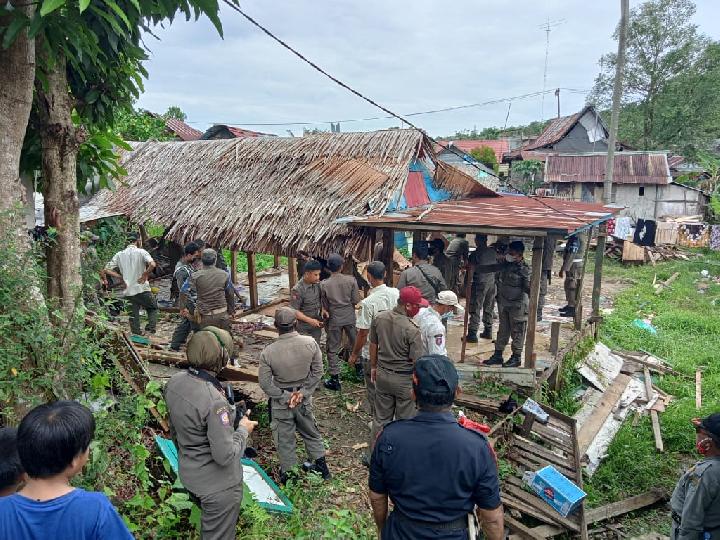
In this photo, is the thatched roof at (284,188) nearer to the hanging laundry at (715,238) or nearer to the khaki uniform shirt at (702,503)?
the khaki uniform shirt at (702,503)

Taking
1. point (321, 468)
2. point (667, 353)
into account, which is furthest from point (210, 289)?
point (667, 353)

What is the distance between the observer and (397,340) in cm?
482

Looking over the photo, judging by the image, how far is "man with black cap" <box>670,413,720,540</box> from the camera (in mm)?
3133

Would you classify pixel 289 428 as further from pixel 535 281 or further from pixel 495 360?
pixel 495 360

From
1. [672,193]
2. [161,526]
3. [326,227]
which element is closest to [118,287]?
[326,227]

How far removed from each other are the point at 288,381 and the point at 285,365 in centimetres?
17

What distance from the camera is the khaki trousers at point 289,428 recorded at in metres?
4.67

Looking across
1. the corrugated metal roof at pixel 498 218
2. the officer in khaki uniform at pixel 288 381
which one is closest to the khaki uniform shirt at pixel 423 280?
the corrugated metal roof at pixel 498 218

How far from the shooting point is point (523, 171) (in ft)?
96.8

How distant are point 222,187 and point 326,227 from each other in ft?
11.0

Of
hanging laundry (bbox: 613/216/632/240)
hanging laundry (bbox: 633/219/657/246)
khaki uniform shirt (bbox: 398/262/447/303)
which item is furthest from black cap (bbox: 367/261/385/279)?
hanging laundry (bbox: 633/219/657/246)

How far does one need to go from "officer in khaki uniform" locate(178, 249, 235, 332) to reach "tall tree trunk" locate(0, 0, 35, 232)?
3994 mm

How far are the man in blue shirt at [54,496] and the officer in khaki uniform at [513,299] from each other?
640 cm

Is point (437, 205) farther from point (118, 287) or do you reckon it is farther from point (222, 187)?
point (118, 287)
